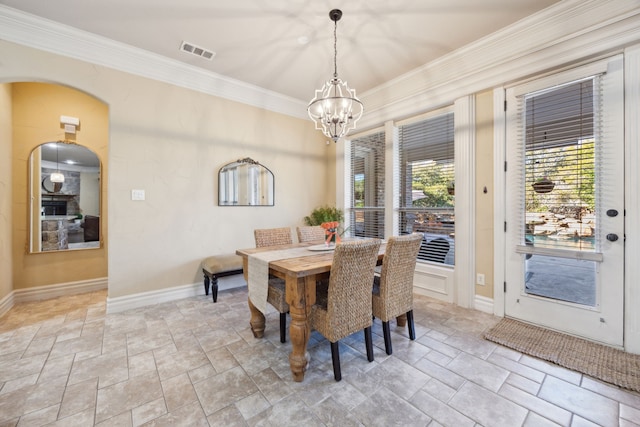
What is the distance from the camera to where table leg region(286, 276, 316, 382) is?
175cm

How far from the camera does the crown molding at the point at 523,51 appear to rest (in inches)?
81.7

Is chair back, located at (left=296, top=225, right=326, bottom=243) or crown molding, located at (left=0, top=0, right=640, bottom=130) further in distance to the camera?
chair back, located at (left=296, top=225, right=326, bottom=243)

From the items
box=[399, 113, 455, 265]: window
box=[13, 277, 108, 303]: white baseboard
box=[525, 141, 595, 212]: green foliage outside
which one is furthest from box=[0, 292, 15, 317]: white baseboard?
box=[525, 141, 595, 212]: green foliage outside

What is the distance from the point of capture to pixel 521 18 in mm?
2422

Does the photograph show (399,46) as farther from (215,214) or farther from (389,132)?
(215,214)

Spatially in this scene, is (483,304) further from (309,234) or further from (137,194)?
(137,194)

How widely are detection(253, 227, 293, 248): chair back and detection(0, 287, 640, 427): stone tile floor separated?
85 centimetres

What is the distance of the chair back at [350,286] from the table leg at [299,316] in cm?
15

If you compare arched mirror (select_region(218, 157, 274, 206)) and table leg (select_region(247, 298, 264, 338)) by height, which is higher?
arched mirror (select_region(218, 157, 274, 206))

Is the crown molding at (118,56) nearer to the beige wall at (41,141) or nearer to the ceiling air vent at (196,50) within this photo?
the ceiling air vent at (196,50)

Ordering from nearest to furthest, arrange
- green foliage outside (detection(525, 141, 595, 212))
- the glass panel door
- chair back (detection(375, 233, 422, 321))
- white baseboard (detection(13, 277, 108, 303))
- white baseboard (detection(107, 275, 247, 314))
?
chair back (detection(375, 233, 422, 321)) < the glass panel door < green foliage outside (detection(525, 141, 595, 212)) < white baseboard (detection(107, 275, 247, 314)) < white baseboard (detection(13, 277, 108, 303))

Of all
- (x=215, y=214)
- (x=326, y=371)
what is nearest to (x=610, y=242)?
(x=326, y=371)

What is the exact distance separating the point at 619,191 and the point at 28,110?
6.06 metres

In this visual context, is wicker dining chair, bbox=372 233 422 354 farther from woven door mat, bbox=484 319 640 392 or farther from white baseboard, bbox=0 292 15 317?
white baseboard, bbox=0 292 15 317
